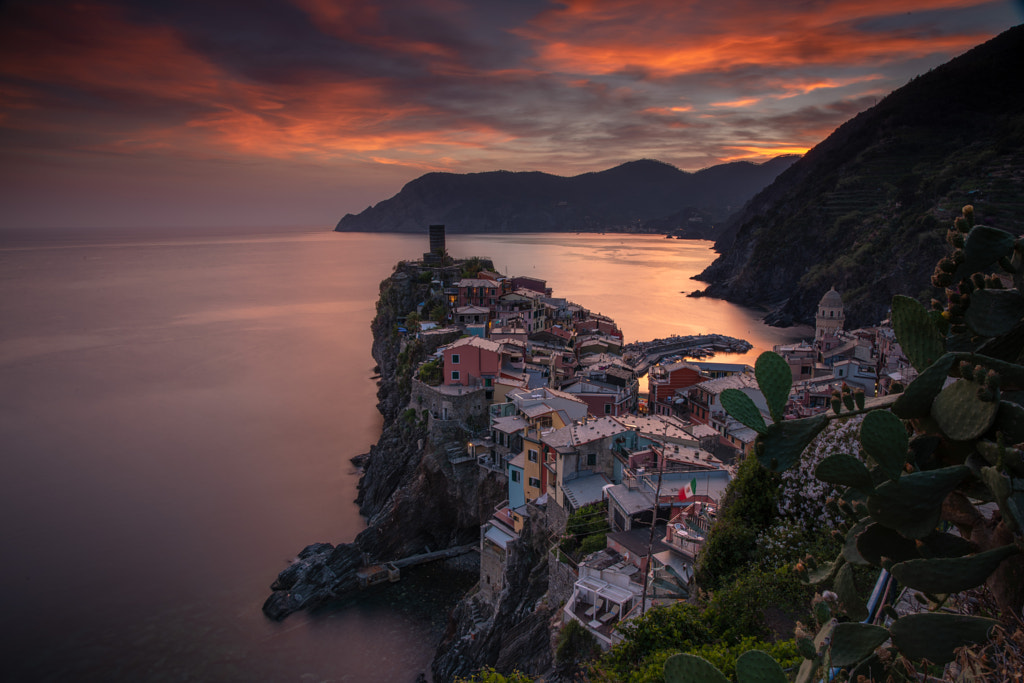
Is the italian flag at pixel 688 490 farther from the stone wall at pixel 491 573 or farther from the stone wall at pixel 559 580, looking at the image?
the stone wall at pixel 491 573

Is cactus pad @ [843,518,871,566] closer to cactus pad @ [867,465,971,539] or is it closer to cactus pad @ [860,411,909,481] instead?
cactus pad @ [867,465,971,539]

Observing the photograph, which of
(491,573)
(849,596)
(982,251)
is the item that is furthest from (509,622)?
(982,251)

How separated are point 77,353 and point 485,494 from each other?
47.3 metres

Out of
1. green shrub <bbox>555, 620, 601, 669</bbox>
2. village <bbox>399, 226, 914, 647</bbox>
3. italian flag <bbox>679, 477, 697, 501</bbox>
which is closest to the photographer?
green shrub <bbox>555, 620, 601, 669</bbox>

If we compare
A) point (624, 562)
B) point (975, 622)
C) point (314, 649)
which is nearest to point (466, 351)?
point (314, 649)

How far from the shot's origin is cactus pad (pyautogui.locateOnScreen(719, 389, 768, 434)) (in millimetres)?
2494

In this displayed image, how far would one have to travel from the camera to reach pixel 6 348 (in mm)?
51250

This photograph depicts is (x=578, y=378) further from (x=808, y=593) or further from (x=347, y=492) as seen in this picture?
(x=808, y=593)

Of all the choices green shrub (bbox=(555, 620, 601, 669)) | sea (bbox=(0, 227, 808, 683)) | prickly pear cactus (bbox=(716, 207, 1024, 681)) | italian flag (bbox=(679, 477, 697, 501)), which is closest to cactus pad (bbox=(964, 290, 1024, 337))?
prickly pear cactus (bbox=(716, 207, 1024, 681))

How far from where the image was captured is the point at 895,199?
197ft

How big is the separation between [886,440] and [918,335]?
0.65 m

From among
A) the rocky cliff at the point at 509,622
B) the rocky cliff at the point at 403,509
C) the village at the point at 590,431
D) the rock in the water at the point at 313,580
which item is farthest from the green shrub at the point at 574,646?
the rock in the water at the point at 313,580

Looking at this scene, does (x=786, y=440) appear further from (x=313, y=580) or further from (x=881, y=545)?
(x=313, y=580)

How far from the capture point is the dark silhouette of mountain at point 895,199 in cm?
4778
